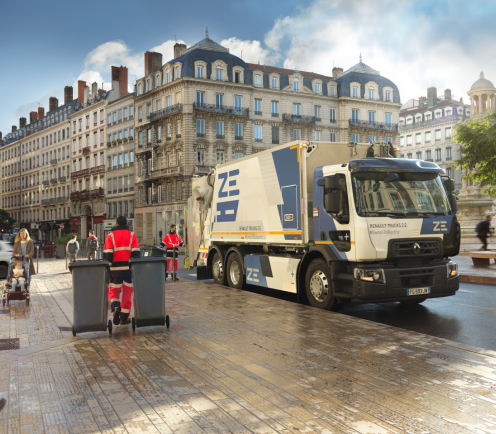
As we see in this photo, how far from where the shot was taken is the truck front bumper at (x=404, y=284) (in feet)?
29.8

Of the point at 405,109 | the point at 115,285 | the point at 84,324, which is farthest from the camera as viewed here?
the point at 405,109

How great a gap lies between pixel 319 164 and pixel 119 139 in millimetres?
55434

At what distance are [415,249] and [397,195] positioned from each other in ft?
3.25

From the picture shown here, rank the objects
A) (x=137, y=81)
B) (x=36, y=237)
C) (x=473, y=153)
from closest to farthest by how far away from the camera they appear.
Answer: (x=473, y=153) < (x=137, y=81) < (x=36, y=237)

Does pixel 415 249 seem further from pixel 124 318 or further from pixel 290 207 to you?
pixel 124 318

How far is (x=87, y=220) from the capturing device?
2763 inches

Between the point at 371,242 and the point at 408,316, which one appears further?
the point at 408,316

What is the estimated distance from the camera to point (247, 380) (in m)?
5.41

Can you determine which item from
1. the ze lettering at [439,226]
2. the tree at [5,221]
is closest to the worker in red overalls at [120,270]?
the ze lettering at [439,226]

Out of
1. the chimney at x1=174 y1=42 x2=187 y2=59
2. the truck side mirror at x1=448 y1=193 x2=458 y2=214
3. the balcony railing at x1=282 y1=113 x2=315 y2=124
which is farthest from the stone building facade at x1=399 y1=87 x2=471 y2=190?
the truck side mirror at x1=448 y1=193 x2=458 y2=214

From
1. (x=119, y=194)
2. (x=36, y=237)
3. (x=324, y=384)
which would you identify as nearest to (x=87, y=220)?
(x=119, y=194)

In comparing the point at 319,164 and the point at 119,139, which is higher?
the point at 119,139

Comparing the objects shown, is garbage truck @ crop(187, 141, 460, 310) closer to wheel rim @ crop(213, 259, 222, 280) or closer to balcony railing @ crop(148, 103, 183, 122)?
wheel rim @ crop(213, 259, 222, 280)

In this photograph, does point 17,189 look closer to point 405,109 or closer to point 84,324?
point 405,109
